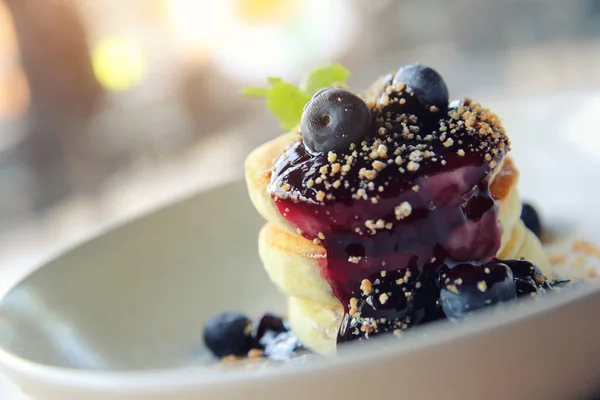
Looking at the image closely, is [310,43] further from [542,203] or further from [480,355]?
[480,355]

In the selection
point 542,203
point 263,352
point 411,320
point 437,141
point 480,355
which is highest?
point 437,141

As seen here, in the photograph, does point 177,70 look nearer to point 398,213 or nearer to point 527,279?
point 398,213

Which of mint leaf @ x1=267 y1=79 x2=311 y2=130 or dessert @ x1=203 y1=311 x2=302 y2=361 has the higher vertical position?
mint leaf @ x1=267 y1=79 x2=311 y2=130

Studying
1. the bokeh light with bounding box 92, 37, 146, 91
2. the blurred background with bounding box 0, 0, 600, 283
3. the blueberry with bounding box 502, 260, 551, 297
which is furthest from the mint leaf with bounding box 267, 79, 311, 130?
the bokeh light with bounding box 92, 37, 146, 91

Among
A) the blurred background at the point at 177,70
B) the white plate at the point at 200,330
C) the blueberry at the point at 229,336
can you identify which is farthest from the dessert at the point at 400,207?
the blurred background at the point at 177,70

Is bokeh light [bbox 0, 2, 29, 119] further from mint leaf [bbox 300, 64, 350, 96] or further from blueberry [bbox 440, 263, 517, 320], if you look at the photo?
blueberry [bbox 440, 263, 517, 320]

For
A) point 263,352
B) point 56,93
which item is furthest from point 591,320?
point 56,93

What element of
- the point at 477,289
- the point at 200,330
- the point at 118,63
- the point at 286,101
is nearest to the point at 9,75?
the point at 118,63
